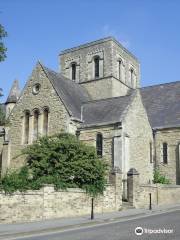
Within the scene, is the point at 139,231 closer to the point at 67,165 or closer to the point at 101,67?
the point at 67,165

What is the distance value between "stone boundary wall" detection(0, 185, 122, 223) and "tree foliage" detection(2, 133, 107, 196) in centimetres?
63

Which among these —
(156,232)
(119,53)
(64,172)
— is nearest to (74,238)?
(156,232)

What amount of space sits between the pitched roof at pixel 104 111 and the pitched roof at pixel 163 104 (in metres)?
5.97

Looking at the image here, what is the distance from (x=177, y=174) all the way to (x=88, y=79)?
49.7ft

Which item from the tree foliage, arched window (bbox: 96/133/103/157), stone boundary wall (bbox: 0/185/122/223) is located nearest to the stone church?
arched window (bbox: 96/133/103/157)

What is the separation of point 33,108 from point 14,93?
8.88m

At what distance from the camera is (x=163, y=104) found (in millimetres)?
37562

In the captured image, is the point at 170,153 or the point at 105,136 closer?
the point at 105,136

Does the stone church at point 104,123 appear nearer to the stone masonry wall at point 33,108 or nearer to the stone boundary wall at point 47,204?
the stone masonry wall at point 33,108

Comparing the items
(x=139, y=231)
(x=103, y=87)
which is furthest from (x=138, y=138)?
(x=139, y=231)

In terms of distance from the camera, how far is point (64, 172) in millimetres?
21141

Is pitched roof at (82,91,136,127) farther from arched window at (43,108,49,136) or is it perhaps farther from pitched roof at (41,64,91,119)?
arched window at (43,108,49,136)

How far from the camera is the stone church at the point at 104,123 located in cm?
2823

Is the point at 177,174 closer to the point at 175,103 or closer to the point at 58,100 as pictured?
the point at 175,103
